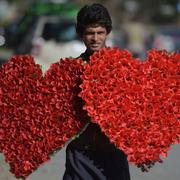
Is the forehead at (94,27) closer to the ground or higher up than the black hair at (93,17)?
closer to the ground

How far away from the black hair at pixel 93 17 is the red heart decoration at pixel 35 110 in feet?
0.78

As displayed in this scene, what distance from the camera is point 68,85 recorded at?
5145 mm

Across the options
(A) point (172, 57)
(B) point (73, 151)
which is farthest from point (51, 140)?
(A) point (172, 57)

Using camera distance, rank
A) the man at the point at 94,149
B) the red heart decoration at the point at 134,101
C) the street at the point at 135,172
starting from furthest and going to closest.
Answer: the street at the point at 135,172, the man at the point at 94,149, the red heart decoration at the point at 134,101

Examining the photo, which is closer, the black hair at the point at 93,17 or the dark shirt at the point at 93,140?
the dark shirt at the point at 93,140

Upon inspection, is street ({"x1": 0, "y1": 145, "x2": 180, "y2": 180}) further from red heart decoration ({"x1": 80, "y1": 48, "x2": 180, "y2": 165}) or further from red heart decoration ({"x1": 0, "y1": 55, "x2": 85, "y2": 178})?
red heart decoration ({"x1": 80, "y1": 48, "x2": 180, "y2": 165})

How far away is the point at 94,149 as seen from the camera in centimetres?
506

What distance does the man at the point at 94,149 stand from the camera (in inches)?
200

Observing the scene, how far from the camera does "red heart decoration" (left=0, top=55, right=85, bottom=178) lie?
5.15 meters

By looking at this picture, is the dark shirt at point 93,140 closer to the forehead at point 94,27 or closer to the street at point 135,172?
the forehead at point 94,27

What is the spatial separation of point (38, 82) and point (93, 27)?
1.77 ft

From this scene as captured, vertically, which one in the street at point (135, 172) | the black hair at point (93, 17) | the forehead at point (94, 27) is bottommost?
the street at point (135, 172)

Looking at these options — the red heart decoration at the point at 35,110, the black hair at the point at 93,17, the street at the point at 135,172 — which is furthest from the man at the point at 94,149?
the street at the point at 135,172

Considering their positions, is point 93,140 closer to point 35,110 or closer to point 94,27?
point 35,110
